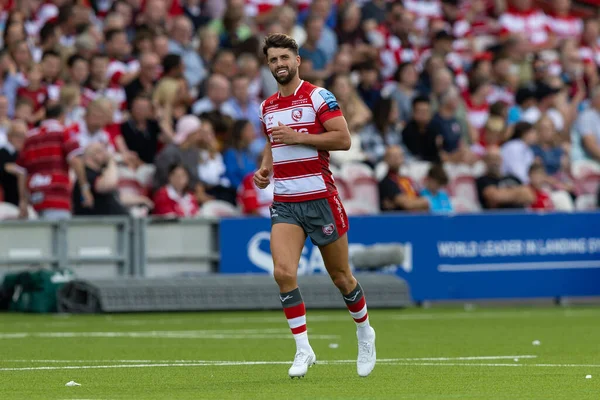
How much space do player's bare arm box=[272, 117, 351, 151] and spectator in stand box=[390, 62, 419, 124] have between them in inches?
545

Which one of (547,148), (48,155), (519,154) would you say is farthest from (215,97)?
(547,148)

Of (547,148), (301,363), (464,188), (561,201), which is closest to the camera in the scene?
(301,363)

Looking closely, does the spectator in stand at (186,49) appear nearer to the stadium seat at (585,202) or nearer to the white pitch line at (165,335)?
the stadium seat at (585,202)

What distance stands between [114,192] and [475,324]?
5623 millimetres

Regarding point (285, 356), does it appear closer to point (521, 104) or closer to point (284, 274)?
point (284, 274)

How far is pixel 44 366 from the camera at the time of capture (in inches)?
408

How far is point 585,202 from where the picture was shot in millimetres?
23266

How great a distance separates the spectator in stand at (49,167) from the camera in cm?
1784

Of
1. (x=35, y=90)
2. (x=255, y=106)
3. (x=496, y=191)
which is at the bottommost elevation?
(x=496, y=191)

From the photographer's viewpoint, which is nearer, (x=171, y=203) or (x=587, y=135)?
(x=171, y=203)

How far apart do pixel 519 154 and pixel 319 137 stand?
1412cm

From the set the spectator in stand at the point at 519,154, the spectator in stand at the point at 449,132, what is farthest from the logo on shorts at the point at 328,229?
the spectator in stand at the point at 519,154

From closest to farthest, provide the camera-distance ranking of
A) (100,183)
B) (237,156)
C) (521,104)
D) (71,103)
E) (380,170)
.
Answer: (100,183)
(71,103)
(237,156)
(380,170)
(521,104)

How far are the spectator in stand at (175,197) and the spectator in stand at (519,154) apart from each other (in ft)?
20.4
